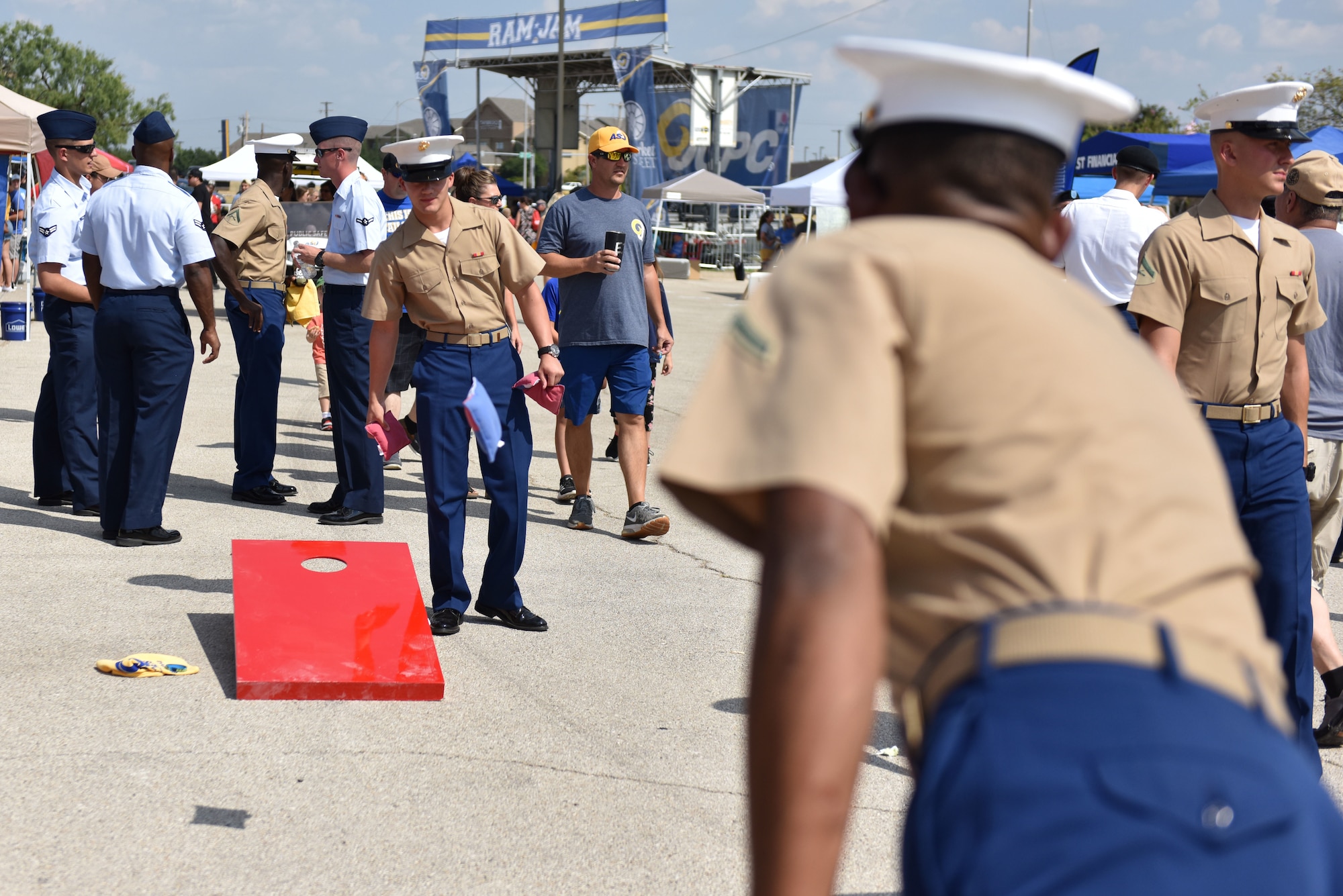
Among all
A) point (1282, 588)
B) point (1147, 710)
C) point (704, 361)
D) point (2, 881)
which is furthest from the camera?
point (704, 361)

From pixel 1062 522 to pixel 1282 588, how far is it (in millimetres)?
2747

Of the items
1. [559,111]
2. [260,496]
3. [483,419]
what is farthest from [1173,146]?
[559,111]

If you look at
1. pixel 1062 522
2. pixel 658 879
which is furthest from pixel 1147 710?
pixel 658 879

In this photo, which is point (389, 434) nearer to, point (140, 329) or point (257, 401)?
point (140, 329)

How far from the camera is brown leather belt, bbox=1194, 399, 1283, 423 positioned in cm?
368

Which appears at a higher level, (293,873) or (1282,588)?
(1282,588)

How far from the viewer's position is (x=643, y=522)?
278 inches

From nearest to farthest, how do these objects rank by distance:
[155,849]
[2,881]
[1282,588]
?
1. [2,881]
2. [155,849]
3. [1282,588]

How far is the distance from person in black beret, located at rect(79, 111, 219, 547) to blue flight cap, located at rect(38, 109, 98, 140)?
1385 millimetres

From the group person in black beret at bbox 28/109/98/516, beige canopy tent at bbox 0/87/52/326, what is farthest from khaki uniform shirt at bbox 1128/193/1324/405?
beige canopy tent at bbox 0/87/52/326

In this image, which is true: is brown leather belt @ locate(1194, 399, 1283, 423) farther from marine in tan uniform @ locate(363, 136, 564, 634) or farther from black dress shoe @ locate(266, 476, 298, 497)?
black dress shoe @ locate(266, 476, 298, 497)

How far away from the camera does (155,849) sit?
3.27 m

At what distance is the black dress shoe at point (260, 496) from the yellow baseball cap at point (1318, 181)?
5.68 metres

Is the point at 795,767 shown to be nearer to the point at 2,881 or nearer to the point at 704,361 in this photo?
the point at 2,881
